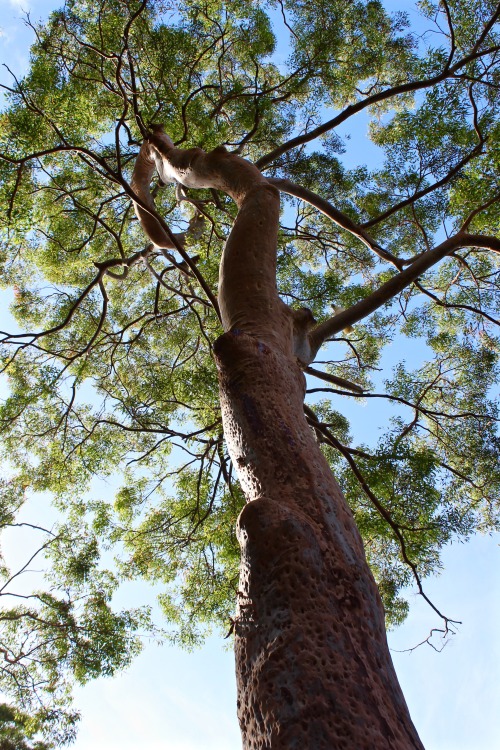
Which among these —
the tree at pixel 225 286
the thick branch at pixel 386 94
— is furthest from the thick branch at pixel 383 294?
the thick branch at pixel 386 94

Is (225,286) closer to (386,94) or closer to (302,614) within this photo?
(302,614)

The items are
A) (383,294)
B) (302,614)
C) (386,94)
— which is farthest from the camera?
(386,94)

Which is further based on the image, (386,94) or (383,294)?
(386,94)

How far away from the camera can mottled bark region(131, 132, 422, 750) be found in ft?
3.43

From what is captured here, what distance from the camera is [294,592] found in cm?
128

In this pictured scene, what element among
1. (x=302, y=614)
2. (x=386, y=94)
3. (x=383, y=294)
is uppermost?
(x=386, y=94)

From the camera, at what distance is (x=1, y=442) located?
7.15m

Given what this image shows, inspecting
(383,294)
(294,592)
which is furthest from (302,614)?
(383,294)

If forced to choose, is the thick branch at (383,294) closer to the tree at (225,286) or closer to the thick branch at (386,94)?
the tree at (225,286)

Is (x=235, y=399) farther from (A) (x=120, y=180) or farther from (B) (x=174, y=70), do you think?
(B) (x=174, y=70)

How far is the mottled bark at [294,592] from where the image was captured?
1046 millimetres

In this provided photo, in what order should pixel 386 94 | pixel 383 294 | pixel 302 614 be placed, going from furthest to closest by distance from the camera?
pixel 386 94 → pixel 383 294 → pixel 302 614

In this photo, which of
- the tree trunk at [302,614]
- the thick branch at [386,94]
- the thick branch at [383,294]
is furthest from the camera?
the thick branch at [386,94]

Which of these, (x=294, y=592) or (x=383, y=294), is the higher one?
(x=383, y=294)
